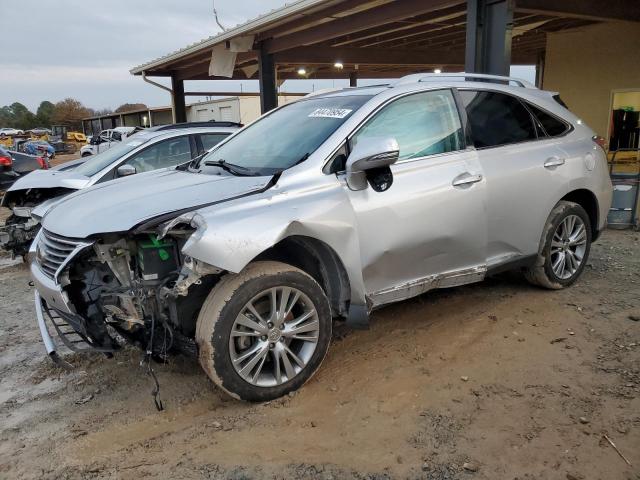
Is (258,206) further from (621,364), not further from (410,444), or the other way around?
(621,364)

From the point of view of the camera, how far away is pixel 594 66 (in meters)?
10.3

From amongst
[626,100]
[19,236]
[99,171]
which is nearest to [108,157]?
[99,171]

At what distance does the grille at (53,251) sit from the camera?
316cm

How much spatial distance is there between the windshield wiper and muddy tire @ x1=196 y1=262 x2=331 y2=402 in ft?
2.49

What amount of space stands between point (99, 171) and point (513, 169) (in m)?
4.90

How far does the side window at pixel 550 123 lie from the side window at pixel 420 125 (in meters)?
1.03

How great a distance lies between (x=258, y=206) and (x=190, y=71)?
527 inches

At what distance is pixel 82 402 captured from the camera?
3.40 m

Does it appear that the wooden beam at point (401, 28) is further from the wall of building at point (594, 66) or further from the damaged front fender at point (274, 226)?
the damaged front fender at point (274, 226)

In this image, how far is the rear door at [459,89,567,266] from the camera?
4.06 m

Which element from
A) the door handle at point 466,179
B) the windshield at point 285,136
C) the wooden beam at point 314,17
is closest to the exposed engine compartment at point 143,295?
the windshield at point 285,136

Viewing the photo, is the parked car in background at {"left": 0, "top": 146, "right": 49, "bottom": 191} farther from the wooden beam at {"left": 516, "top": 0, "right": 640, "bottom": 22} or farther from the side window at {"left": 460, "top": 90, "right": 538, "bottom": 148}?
the side window at {"left": 460, "top": 90, "right": 538, "bottom": 148}

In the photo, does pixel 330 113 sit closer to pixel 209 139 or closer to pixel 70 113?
pixel 209 139

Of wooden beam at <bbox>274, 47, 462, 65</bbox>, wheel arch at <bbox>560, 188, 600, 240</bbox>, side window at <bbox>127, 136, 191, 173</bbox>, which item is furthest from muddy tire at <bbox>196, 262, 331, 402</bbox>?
wooden beam at <bbox>274, 47, 462, 65</bbox>
